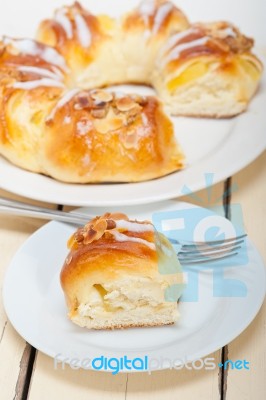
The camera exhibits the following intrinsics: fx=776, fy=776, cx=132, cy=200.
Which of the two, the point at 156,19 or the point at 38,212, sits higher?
the point at 156,19

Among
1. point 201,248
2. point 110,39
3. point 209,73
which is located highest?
point 110,39

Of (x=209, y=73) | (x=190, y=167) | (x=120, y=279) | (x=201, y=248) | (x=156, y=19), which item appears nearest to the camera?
(x=120, y=279)

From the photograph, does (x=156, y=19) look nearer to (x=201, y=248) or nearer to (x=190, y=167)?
(x=190, y=167)

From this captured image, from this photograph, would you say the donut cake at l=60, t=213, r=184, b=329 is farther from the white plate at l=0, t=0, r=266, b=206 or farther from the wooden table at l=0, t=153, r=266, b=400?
the white plate at l=0, t=0, r=266, b=206

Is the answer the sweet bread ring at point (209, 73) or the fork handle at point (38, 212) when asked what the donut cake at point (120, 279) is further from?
the sweet bread ring at point (209, 73)

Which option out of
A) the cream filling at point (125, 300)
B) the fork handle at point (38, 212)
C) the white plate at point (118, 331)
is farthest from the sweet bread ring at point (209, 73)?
the cream filling at point (125, 300)

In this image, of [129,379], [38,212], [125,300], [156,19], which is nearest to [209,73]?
[156,19]
